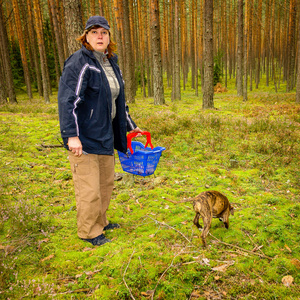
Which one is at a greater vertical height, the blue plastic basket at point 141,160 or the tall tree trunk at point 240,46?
the tall tree trunk at point 240,46

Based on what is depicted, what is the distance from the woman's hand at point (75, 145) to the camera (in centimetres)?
276

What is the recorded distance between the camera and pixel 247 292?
247 centimetres

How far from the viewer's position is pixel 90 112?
9.68 ft

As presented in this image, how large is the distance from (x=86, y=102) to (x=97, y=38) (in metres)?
0.80

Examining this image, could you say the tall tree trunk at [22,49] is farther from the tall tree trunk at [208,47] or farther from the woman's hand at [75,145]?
the woman's hand at [75,145]

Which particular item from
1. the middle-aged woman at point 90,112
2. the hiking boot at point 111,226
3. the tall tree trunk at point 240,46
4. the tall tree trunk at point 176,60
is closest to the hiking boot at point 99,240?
the middle-aged woman at point 90,112

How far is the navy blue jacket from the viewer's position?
8.96 feet

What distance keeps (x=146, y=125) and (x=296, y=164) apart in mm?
4792

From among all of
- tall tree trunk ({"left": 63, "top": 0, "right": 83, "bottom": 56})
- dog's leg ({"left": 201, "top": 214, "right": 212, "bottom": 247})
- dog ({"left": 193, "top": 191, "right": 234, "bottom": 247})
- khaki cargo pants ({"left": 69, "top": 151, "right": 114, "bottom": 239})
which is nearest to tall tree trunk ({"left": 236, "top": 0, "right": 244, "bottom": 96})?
tall tree trunk ({"left": 63, "top": 0, "right": 83, "bottom": 56})

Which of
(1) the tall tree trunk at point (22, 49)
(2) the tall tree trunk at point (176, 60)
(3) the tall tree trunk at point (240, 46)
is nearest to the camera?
(2) the tall tree trunk at point (176, 60)

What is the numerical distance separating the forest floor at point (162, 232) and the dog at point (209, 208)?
0.24 meters

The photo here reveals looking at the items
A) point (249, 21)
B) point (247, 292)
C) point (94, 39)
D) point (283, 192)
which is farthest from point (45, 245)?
point (249, 21)

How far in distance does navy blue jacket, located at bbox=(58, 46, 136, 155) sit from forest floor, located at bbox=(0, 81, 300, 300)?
138 cm

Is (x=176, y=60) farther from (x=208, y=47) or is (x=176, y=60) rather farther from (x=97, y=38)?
(x=97, y=38)
